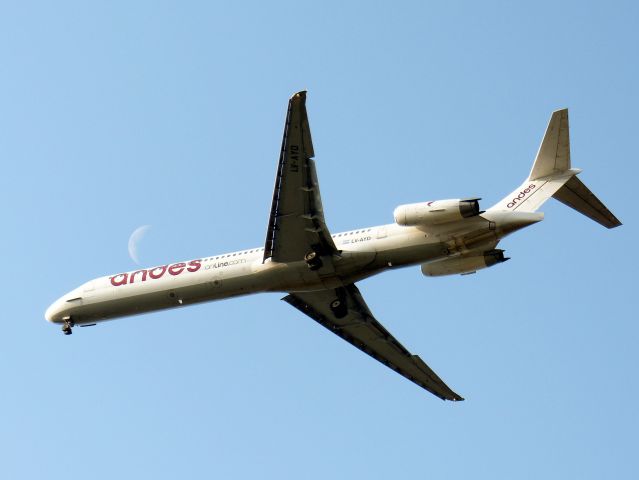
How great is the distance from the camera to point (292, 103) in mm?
34156

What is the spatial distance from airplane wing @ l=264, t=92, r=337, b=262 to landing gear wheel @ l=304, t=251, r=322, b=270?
13 centimetres

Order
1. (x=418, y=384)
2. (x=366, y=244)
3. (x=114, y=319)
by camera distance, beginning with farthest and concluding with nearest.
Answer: (x=418, y=384), (x=114, y=319), (x=366, y=244)

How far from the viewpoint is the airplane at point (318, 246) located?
37344 millimetres

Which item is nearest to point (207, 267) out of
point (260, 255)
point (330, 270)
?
point (260, 255)

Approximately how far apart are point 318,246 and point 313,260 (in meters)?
0.54

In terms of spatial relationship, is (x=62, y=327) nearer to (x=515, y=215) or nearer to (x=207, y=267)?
(x=207, y=267)

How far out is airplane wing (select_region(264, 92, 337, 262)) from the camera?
3503 centimetres

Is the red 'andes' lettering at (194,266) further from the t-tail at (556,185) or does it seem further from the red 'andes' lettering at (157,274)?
the t-tail at (556,185)

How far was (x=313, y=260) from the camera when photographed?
39594mm

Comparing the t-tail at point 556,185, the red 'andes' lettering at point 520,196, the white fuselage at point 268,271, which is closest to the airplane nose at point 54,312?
the white fuselage at point 268,271

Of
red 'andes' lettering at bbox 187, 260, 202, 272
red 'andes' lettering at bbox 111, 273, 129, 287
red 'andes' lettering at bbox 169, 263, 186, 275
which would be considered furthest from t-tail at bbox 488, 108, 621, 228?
red 'andes' lettering at bbox 111, 273, 129, 287

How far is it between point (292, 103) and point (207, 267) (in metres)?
9.46

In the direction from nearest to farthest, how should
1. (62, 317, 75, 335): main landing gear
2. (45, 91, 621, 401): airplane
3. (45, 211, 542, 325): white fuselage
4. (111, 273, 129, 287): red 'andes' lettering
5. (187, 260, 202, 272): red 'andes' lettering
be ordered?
(45, 91, 621, 401): airplane → (45, 211, 542, 325): white fuselage → (187, 260, 202, 272): red 'andes' lettering → (111, 273, 129, 287): red 'andes' lettering → (62, 317, 75, 335): main landing gear

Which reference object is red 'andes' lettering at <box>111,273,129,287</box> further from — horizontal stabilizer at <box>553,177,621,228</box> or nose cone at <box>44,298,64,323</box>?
horizontal stabilizer at <box>553,177,621,228</box>
